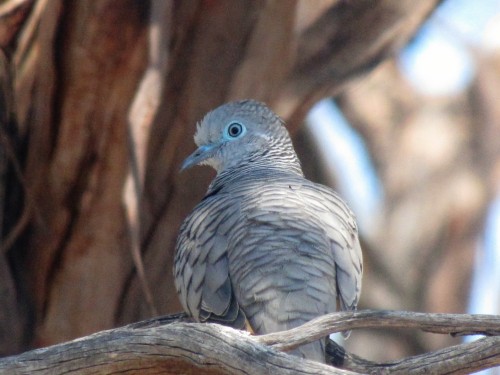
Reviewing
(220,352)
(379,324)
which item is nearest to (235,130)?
(379,324)

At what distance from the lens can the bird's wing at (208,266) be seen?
507 centimetres

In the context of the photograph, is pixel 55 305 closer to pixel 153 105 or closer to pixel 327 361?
pixel 153 105

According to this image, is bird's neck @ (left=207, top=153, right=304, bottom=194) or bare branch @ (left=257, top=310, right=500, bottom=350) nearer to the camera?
bare branch @ (left=257, top=310, right=500, bottom=350)

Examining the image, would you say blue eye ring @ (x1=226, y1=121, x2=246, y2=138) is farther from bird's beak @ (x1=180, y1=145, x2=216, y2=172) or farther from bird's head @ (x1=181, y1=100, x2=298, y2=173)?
bird's beak @ (x1=180, y1=145, x2=216, y2=172)

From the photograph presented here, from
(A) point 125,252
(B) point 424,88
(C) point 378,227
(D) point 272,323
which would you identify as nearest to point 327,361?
(D) point 272,323

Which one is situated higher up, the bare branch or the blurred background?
the blurred background

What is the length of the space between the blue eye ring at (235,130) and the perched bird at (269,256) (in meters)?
0.61

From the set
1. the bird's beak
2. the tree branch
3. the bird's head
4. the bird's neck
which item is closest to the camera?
the tree branch

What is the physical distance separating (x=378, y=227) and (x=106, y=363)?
9890mm

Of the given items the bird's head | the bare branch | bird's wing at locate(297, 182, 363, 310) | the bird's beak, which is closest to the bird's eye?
the bird's head

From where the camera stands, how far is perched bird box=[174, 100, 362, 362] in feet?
15.9

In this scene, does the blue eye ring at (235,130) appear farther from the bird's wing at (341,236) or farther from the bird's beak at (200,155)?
the bird's wing at (341,236)

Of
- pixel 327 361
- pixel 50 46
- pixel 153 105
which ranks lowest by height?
pixel 327 361

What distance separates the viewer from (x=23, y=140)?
762 cm
